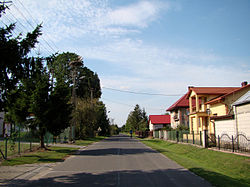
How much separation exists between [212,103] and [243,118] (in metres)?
9.40

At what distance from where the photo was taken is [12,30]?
8.39 meters

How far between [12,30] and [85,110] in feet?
110

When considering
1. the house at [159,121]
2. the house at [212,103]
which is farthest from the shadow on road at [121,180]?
the house at [159,121]

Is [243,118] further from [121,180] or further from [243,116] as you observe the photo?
[121,180]

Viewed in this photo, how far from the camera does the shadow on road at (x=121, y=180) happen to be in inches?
336

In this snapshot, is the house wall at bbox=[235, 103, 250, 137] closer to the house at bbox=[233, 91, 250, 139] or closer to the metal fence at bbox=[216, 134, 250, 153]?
the house at bbox=[233, 91, 250, 139]

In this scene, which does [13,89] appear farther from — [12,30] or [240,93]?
[240,93]

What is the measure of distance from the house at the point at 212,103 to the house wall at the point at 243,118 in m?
4.78

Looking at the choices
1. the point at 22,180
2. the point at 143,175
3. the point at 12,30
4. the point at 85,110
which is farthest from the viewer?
the point at 85,110

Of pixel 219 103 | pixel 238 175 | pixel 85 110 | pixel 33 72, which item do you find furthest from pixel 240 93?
pixel 85 110

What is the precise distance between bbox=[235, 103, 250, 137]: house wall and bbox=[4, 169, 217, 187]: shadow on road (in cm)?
811

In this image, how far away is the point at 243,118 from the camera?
17297 mm

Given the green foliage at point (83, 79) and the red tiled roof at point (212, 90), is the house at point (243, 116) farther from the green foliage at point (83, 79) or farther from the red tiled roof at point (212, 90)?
the green foliage at point (83, 79)

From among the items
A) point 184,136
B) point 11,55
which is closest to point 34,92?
point 11,55
